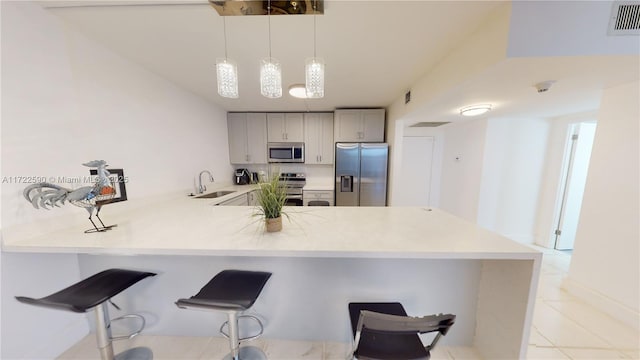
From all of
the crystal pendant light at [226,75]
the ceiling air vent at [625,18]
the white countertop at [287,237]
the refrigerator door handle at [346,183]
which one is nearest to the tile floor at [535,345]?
the white countertop at [287,237]

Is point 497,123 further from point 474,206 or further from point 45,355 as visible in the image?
point 45,355

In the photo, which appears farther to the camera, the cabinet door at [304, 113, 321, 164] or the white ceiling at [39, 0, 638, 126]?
the cabinet door at [304, 113, 321, 164]

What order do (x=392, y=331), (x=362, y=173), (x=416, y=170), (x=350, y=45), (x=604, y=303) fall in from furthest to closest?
Answer: 1. (x=416, y=170)
2. (x=362, y=173)
3. (x=604, y=303)
4. (x=350, y=45)
5. (x=392, y=331)

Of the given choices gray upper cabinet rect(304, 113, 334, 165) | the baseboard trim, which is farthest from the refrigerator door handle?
the baseboard trim

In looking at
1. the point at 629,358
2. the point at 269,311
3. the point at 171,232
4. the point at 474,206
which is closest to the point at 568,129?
the point at 474,206

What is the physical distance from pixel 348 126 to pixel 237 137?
2.20 meters

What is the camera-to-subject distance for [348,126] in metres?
3.77

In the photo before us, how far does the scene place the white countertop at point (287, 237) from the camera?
1048 millimetres

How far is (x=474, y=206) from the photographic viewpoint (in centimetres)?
356

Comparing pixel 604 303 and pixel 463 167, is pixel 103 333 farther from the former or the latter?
pixel 463 167

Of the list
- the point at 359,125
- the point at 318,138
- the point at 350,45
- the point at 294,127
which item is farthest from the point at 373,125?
the point at 350,45

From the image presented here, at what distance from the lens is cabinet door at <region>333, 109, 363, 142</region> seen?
147 inches

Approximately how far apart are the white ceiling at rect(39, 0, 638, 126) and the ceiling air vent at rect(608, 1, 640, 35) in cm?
15

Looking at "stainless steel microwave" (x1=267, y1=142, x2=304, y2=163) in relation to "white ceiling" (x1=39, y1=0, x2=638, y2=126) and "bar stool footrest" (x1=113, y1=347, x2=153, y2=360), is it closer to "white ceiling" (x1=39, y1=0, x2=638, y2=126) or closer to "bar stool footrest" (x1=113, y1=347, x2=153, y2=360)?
"white ceiling" (x1=39, y1=0, x2=638, y2=126)
